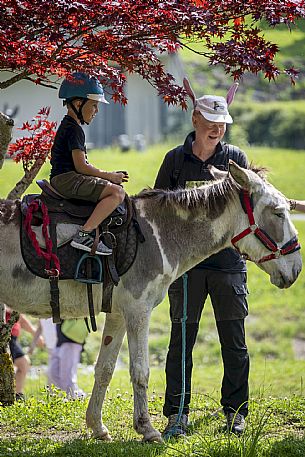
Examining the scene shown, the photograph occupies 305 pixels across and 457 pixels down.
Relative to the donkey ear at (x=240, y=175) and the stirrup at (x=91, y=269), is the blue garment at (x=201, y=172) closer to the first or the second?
the donkey ear at (x=240, y=175)

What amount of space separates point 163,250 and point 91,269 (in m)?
0.53

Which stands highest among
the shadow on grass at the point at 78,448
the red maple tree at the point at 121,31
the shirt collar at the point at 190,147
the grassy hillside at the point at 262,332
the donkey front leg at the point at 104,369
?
the red maple tree at the point at 121,31

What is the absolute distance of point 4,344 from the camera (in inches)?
268

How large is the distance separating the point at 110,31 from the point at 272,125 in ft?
66.5

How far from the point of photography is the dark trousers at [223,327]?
620cm

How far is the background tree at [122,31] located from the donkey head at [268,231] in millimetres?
777

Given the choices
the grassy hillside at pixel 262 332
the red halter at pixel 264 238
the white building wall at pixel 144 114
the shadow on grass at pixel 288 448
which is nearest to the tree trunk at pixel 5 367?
the red halter at pixel 264 238

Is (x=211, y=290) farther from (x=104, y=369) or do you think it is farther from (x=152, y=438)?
(x=152, y=438)

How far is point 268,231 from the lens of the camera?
19.0 ft

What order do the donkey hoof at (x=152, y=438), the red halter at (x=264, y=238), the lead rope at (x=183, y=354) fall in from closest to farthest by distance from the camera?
the donkey hoof at (x=152, y=438)
the red halter at (x=264, y=238)
the lead rope at (x=183, y=354)

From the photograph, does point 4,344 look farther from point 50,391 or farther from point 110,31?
point 110,31

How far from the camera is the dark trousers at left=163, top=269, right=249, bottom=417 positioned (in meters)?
6.20

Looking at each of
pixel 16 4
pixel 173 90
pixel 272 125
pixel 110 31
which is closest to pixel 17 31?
pixel 16 4

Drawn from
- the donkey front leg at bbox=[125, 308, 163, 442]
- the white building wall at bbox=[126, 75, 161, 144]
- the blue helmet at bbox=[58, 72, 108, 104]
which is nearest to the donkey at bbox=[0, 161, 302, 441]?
the donkey front leg at bbox=[125, 308, 163, 442]
